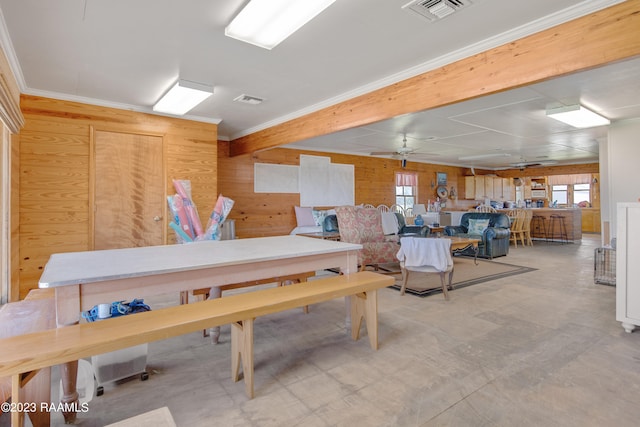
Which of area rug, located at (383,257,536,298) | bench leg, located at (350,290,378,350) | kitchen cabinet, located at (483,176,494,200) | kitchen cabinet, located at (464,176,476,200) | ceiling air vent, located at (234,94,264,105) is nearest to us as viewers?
bench leg, located at (350,290,378,350)

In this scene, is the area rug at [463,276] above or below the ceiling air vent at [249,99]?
below

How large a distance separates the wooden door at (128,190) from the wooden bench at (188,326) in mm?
2762

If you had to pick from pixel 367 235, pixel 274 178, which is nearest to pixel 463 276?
pixel 367 235

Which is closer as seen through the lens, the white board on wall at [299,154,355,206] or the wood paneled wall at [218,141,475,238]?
the wood paneled wall at [218,141,475,238]

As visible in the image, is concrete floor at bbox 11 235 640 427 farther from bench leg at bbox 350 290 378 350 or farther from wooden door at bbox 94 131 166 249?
wooden door at bbox 94 131 166 249

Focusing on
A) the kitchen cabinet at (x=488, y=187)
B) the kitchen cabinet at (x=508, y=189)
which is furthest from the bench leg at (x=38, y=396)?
the kitchen cabinet at (x=508, y=189)

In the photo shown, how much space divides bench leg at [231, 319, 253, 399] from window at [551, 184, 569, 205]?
553 inches

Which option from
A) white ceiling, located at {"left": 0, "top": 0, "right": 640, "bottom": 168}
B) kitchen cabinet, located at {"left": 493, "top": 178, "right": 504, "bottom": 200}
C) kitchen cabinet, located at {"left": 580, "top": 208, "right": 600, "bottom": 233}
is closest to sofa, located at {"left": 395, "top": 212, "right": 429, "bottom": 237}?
white ceiling, located at {"left": 0, "top": 0, "right": 640, "bottom": 168}

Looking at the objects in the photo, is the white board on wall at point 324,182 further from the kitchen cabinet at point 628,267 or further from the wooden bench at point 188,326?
the kitchen cabinet at point 628,267

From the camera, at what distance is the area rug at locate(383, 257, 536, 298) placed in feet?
13.8

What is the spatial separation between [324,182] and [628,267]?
5686 mm

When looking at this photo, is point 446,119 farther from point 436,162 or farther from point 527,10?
point 436,162

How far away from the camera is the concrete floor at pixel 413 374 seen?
5.65 feet

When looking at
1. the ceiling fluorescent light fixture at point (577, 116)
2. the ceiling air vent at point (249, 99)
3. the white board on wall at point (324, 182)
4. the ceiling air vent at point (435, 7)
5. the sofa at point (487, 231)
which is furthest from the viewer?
the white board on wall at point (324, 182)
